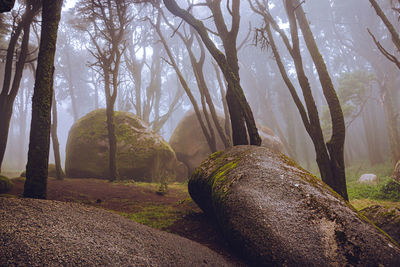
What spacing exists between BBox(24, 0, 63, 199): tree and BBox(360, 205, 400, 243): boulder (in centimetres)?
475

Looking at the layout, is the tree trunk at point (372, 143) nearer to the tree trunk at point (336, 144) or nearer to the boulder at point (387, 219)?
the tree trunk at point (336, 144)

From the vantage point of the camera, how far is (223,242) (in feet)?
8.22

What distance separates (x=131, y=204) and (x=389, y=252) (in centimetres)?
433

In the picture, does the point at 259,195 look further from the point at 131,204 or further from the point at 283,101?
the point at 283,101

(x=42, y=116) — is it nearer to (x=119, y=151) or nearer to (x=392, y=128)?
(x=119, y=151)

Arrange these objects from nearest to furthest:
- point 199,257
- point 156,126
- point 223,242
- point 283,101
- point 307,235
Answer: point 307,235 < point 199,257 < point 223,242 < point 156,126 < point 283,101

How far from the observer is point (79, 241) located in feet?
5.49

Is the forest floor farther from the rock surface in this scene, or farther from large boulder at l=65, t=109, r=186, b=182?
large boulder at l=65, t=109, r=186, b=182

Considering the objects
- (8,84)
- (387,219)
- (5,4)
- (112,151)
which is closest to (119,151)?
(112,151)

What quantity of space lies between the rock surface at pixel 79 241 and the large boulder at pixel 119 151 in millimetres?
6699

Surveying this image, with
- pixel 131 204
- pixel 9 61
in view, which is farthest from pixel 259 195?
pixel 9 61

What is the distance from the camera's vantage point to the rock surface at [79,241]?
4.69 feet

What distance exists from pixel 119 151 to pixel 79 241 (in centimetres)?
790

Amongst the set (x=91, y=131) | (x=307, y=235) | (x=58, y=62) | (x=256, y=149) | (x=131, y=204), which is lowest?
(x=131, y=204)
